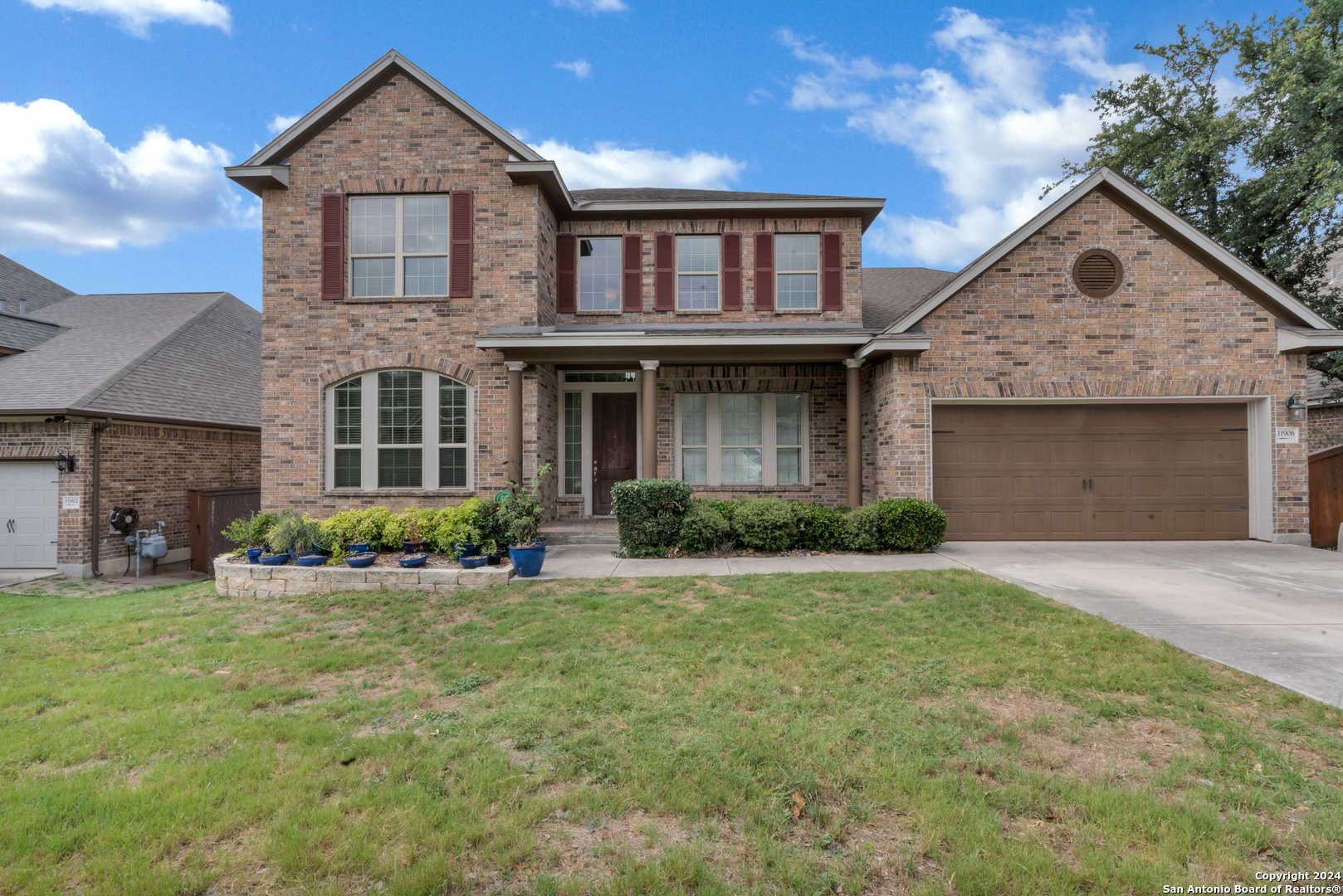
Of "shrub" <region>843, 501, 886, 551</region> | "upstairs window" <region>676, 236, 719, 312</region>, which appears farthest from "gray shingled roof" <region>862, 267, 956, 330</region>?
"shrub" <region>843, 501, 886, 551</region>

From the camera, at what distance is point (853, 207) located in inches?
479

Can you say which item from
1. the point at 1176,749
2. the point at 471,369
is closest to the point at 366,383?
the point at 471,369

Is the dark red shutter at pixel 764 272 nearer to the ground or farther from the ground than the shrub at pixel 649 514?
farther from the ground

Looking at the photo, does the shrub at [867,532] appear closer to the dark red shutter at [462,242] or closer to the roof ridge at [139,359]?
the dark red shutter at [462,242]

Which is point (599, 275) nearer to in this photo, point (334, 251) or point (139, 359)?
point (334, 251)

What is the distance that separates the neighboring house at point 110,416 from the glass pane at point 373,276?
5.65m

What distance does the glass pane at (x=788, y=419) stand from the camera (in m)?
12.6

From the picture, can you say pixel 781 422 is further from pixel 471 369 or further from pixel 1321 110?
pixel 1321 110

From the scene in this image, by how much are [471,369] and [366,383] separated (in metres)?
2.01

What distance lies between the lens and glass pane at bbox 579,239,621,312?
12.6 meters

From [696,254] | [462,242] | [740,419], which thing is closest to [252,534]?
[462,242]

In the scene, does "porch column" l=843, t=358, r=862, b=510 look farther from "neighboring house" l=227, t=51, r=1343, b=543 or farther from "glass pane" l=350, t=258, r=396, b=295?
"glass pane" l=350, t=258, r=396, b=295

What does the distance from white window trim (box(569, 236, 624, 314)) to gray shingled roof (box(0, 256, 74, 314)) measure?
16.9m

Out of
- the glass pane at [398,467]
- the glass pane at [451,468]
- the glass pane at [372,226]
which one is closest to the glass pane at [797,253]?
the glass pane at [451,468]
